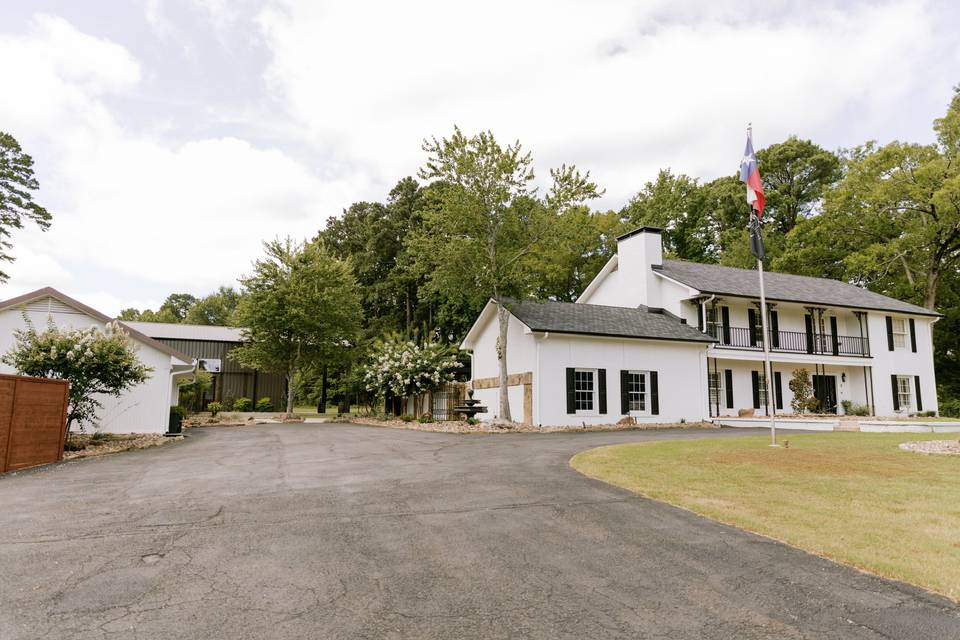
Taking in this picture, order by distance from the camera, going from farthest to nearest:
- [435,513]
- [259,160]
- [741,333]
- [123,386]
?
[741,333] < [259,160] < [123,386] < [435,513]

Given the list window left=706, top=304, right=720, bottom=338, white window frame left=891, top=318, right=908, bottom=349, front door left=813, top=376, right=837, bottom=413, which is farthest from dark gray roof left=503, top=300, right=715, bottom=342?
white window frame left=891, top=318, right=908, bottom=349

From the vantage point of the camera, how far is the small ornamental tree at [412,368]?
81.5ft

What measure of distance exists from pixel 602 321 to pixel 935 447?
1227 centimetres

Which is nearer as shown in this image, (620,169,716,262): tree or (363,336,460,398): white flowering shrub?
(363,336,460,398): white flowering shrub

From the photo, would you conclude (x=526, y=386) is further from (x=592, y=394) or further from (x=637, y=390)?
(x=637, y=390)

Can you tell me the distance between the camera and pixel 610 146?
21.1 m

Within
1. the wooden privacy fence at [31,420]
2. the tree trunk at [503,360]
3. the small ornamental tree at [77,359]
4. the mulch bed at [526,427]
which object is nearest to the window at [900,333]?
the mulch bed at [526,427]

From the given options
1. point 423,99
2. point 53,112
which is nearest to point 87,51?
point 53,112

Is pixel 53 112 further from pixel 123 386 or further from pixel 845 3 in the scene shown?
pixel 845 3

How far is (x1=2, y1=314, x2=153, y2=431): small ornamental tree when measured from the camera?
13828 millimetres

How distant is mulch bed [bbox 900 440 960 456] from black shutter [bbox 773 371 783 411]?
14.0 metres

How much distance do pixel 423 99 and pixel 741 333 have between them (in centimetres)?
1916

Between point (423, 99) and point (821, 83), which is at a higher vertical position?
point (821, 83)

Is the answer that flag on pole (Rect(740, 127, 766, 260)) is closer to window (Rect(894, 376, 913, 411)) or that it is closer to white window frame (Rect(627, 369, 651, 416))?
white window frame (Rect(627, 369, 651, 416))
